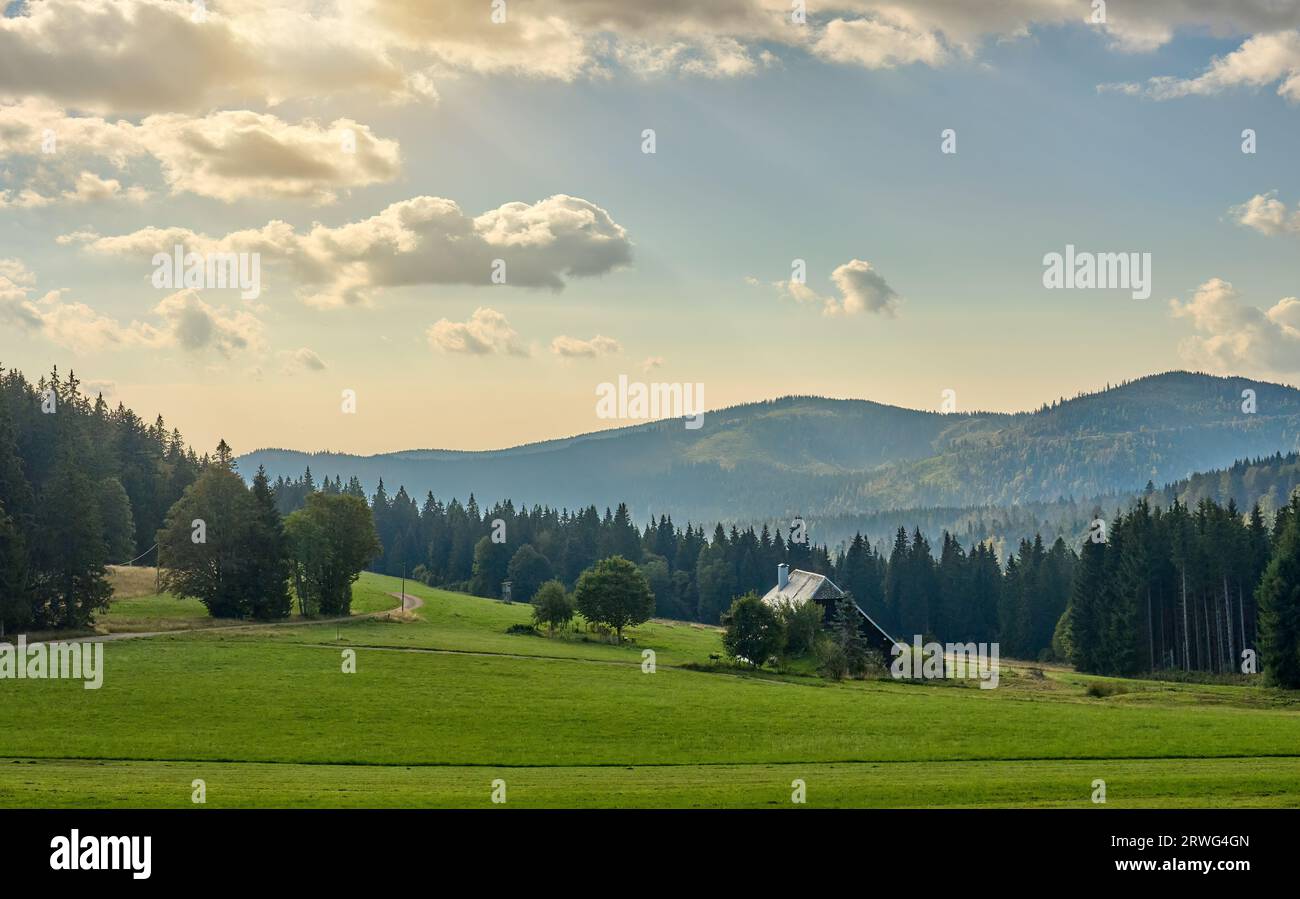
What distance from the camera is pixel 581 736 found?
53719 mm

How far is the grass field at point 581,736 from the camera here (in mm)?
34438

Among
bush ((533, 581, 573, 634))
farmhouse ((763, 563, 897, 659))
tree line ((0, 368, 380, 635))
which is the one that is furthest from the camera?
bush ((533, 581, 573, 634))

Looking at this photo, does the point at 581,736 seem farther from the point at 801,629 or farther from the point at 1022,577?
the point at 1022,577

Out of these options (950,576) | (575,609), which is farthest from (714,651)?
(950,576)

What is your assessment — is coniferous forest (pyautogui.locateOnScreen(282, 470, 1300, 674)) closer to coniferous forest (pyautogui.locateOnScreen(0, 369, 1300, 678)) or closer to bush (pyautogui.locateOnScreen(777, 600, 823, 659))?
coniferous forest (pyautogui.locateOnScreen(0, 369, 1300, 678))

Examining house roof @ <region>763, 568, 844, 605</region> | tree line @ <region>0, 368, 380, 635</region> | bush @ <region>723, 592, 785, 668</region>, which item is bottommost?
bush @ <region>723, 592, 785, 668</region>

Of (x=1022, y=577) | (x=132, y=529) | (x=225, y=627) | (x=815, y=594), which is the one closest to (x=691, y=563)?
(x=1022, y=577)

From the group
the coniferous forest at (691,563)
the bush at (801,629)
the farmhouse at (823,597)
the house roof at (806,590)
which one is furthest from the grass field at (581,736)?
the house roof at (806,590)

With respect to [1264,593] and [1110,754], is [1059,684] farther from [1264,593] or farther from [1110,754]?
[1110,754]

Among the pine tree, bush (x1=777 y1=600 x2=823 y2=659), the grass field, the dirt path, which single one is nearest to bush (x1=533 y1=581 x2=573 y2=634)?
the dirt path

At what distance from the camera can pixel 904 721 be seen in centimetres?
6000

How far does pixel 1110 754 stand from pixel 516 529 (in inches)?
5937

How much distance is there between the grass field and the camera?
113 feet
